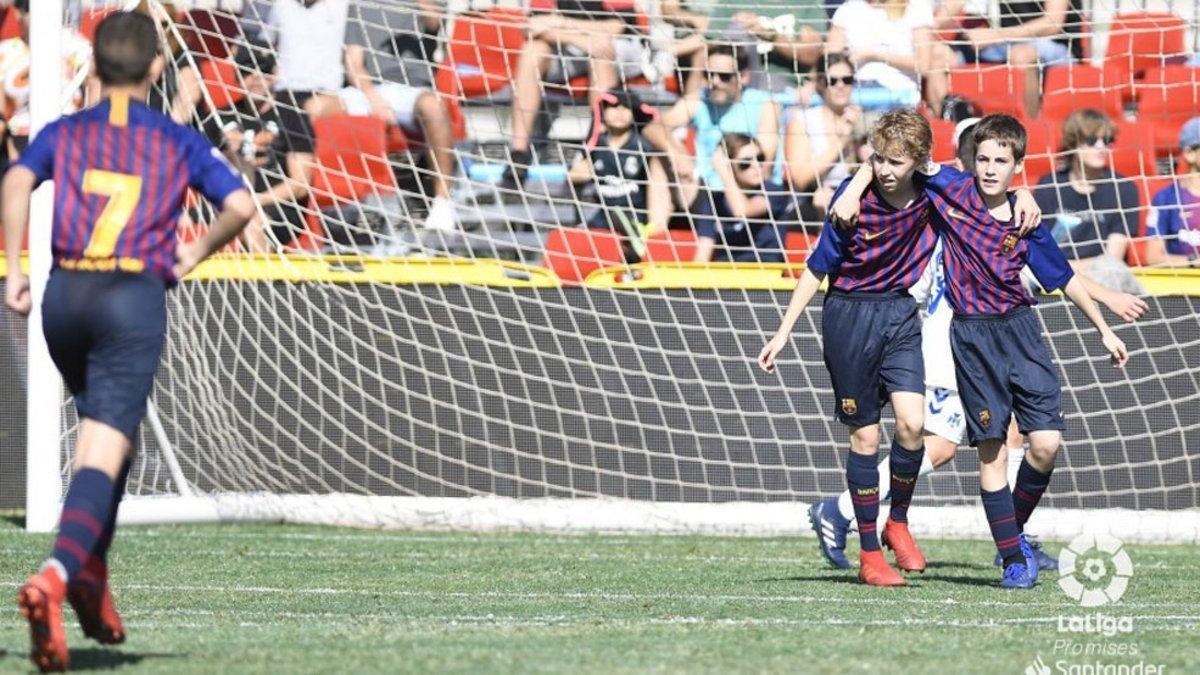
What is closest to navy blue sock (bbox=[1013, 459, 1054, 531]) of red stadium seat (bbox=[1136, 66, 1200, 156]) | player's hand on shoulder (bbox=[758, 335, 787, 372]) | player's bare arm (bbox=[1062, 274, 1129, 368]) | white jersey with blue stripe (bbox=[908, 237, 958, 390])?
player's bare arm (bbox=[1062, 274, 1129, 368])

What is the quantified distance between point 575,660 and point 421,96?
6.13 metres

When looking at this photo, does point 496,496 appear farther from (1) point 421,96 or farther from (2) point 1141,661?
(2) point 1141,661

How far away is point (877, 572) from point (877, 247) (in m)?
1.27

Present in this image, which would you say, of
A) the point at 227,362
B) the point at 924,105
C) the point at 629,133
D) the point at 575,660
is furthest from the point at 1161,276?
the point at 575,660

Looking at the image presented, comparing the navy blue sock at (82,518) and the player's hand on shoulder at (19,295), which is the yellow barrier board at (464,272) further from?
the navy blue sock at (82,518)

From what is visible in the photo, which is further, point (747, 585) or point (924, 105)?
point (924, 105)

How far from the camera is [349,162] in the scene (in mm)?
10547

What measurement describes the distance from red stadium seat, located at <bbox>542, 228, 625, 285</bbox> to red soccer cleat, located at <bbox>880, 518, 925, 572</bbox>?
9.84 ft

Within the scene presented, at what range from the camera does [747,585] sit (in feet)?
24.6

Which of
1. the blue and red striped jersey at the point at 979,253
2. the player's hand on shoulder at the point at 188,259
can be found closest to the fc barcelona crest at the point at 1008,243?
the blue and red striped jersey at the point at 979,253

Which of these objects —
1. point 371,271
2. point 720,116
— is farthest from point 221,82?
point 720,116

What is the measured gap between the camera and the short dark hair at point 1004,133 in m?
7.21

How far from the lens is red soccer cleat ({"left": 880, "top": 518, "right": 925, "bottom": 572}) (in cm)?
789

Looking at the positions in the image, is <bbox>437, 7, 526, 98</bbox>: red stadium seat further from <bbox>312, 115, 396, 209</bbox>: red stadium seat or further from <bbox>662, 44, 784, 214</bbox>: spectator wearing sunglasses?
<bbox>662, 44, 784, 214</bbox>: spectator wearing sunglasses
